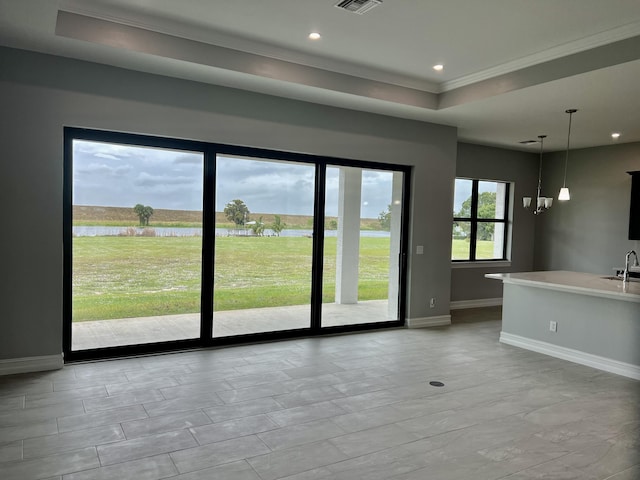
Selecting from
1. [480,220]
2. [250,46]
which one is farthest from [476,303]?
[250,46]

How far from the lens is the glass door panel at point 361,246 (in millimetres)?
5852

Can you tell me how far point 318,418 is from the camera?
332cm

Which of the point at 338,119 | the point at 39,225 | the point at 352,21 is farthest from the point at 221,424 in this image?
the point at 338,119

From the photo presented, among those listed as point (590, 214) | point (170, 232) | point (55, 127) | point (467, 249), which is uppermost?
point (55, 127)

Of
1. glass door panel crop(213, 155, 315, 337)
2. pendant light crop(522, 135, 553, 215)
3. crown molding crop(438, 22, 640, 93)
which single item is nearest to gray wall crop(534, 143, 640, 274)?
pendant light crop(522, 135, 553, 215)

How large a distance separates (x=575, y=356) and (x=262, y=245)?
3.74 meters

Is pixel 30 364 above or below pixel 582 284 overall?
below

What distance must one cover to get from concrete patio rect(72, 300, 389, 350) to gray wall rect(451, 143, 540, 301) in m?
2.44

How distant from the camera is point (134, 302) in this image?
4762mm

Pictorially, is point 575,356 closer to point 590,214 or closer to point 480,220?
point 480,220

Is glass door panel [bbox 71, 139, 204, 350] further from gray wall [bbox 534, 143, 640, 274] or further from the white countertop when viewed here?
gray wall [bbox 534, 143, 640, 274]

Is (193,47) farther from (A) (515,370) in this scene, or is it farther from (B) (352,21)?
(A) (515,370)

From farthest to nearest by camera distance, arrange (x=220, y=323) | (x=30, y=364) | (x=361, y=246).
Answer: (x=361, y=246)
(x=220, y=323)
(x=30, y=364)

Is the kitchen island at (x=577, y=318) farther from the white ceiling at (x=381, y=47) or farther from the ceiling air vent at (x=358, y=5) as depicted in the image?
the ceiling air vent at (x=358, y=5)
